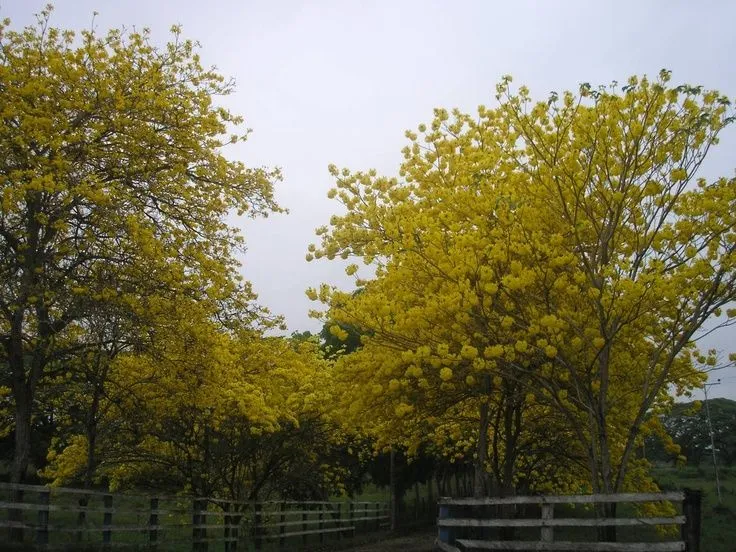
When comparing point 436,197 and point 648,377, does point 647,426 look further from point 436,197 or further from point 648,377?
point 436,197

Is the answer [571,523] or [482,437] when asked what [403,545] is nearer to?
[482,437]

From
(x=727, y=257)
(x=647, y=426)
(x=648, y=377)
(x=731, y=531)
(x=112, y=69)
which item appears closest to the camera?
(x=727, y=257)

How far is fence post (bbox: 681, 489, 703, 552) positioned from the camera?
6941 mm

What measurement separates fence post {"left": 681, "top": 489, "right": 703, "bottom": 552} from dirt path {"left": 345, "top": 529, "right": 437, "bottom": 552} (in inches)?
360

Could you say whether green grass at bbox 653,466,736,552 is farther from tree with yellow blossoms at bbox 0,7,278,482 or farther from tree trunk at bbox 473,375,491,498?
tree with yellow blossoms at bbox 0,7,278,482

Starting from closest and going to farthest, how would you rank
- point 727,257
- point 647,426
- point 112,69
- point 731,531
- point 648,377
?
1. point 727,257
2. point 648,377
3. point 647,426
4. point 112,69
5. point 731,531

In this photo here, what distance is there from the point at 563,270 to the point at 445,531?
421 centimetres

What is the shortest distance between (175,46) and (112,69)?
1.08 metres

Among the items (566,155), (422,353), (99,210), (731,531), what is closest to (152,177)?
(99,210)

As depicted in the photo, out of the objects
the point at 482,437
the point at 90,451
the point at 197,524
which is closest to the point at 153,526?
the point at 197,524

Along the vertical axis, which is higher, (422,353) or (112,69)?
(112,69)

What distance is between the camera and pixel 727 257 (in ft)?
24.2

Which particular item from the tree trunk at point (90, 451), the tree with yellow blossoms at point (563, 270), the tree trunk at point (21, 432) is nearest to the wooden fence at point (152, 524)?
the tree trunk at point (21, 432)

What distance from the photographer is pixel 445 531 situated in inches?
393
